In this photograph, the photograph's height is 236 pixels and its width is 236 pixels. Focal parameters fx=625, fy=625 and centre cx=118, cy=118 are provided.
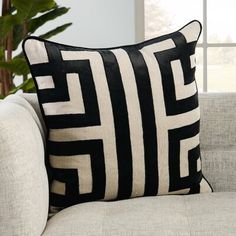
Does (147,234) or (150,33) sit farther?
(150,33)

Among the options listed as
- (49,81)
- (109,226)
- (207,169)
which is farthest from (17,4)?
(109,226)

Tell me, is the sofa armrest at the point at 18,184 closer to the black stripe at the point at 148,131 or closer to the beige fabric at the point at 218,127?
the black stripe at the point at 148,131

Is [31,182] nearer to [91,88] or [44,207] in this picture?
[44,207]

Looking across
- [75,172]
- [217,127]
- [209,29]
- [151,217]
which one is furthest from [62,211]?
[209,29]

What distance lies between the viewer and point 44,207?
60.9 inches

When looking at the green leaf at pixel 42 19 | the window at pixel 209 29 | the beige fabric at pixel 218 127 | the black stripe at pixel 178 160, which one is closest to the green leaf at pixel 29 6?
the green leaf at pixel 42 19

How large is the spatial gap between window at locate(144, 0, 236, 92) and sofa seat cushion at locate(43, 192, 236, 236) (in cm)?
202

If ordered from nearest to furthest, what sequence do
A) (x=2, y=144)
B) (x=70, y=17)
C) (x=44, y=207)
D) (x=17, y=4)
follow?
(x=2, y=144)
(x=44, y=207)
(x=17, y=4)
(x=70, y=17)

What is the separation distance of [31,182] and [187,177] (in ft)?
1.72

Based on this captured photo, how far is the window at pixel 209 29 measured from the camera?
364 centimetres

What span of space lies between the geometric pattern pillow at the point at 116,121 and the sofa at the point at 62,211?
0.05m

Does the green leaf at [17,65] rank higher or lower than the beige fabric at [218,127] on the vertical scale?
higher

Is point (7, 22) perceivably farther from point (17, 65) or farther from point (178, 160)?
point (178, 160)

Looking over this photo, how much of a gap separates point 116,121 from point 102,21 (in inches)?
76.5
